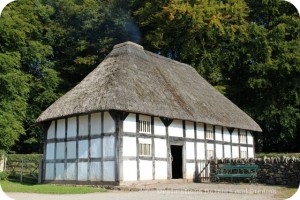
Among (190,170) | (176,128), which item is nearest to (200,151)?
(190,170)

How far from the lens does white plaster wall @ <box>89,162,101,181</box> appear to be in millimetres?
16719

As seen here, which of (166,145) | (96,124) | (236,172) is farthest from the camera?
(236,172)

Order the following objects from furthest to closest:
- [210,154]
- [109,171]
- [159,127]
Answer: [210,154]
[159,127]
[109,171]

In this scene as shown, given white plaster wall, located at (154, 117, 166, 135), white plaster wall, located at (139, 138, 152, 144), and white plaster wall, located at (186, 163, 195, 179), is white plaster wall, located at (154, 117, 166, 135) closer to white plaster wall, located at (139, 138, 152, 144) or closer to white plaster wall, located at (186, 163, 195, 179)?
white plaster wall, located at (139, 138, 152, 144)

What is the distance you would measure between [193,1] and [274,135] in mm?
12126

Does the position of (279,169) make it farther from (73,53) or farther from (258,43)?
(73,53)

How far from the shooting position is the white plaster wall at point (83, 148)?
1746 centimetres

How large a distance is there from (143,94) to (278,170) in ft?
20.7

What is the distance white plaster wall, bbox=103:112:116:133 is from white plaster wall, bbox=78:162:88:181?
1857 millimetres

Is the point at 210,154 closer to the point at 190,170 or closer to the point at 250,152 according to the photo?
the point at 190,170

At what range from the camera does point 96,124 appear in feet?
56.3

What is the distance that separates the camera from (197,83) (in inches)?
960

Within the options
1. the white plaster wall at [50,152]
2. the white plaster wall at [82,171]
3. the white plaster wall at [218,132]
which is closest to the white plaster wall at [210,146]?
the white plaster wall at [218,132]

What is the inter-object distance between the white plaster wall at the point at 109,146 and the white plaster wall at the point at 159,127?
7.41 ft
